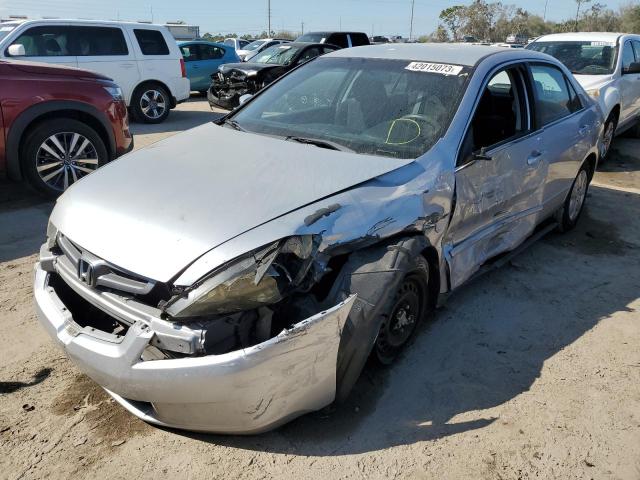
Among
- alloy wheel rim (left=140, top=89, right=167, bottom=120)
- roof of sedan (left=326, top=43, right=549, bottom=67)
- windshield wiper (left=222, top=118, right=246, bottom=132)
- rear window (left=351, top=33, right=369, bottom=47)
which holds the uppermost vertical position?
roof of sedan (left=326, top=43, right=549, bottom=67)

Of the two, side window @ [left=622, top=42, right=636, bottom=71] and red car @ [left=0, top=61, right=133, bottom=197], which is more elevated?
side window @ [left=622, top=42, right=636, bottom=71]

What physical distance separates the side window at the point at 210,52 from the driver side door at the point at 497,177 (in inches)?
494

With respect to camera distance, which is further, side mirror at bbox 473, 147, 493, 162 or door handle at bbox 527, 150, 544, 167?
door handle at bbox 527, 150, 544, 167

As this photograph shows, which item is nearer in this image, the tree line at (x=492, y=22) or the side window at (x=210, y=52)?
the side window at (x=210, y=52)

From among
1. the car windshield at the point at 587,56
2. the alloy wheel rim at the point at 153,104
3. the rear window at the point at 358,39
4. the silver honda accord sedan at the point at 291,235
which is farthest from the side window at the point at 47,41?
the car windshield at the point at 587,56

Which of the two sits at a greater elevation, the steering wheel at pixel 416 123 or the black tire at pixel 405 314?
the steering wheel at pixel 416 123

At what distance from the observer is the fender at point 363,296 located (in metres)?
2.38

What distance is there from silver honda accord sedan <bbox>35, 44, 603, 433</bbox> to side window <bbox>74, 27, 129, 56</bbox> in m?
7.53

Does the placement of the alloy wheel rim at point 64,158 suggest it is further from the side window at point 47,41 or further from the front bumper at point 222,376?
the side window at point 47,41

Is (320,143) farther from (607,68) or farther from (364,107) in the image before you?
(607,68)

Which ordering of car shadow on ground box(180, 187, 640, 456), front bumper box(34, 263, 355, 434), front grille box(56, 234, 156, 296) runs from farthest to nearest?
car shadow on ground box(180, 187, 640, 456) → front grille box(56, 234, 156, 296) → front bumper box(34, 263, 355, 434)

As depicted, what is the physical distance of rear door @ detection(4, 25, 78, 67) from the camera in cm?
926

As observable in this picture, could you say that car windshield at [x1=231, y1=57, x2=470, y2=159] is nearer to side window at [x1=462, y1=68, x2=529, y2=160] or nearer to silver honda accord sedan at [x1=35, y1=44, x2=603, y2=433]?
silver honda accord sedan at [x1=35, y1=44, x2=603, y2=433]

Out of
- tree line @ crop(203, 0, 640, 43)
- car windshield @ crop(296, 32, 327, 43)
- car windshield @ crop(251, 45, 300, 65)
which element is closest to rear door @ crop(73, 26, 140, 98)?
car windshield @ crop(251, 45, 300, 65)
